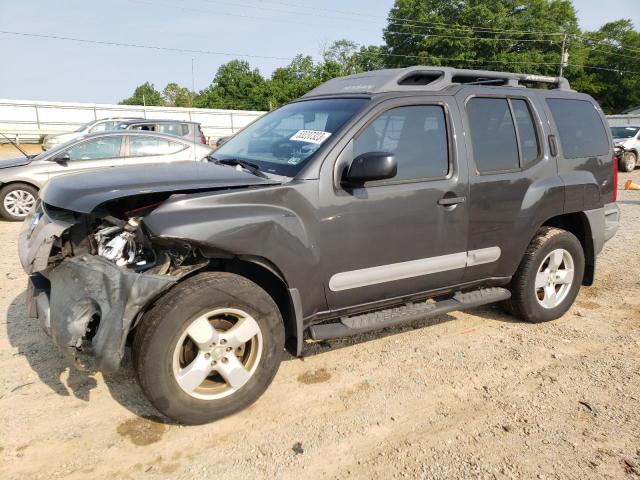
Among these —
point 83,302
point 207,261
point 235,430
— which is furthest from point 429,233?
point 83,302

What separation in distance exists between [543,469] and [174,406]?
77.4 inches

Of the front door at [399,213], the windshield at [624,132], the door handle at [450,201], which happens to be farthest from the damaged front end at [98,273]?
the windshield at [624,132]

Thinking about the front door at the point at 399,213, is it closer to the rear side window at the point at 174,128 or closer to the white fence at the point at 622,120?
the rear side window at the point at 174,128

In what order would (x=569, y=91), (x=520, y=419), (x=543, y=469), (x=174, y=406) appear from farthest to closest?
(x=569, y=91)
(x=520, y=419)
(x=174, y=406)
(x=543, y=469)

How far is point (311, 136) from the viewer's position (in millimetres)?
3232

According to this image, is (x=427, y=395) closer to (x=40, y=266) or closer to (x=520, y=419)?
(x=520, y=419)

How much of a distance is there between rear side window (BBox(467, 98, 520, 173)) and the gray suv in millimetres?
13

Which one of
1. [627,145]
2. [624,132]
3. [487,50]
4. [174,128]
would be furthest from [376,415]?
[487,50]

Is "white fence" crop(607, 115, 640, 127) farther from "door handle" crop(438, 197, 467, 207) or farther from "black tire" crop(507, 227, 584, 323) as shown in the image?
"door handle" crop(438, 197, 467, 207)

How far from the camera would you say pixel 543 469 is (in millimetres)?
2434

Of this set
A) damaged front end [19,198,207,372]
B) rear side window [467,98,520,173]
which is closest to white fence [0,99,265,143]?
rear side window [467,98,520,173]

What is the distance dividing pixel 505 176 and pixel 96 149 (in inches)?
275

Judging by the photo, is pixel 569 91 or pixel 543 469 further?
pixel 569 91

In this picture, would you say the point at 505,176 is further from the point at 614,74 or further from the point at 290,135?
the point at 614,74
